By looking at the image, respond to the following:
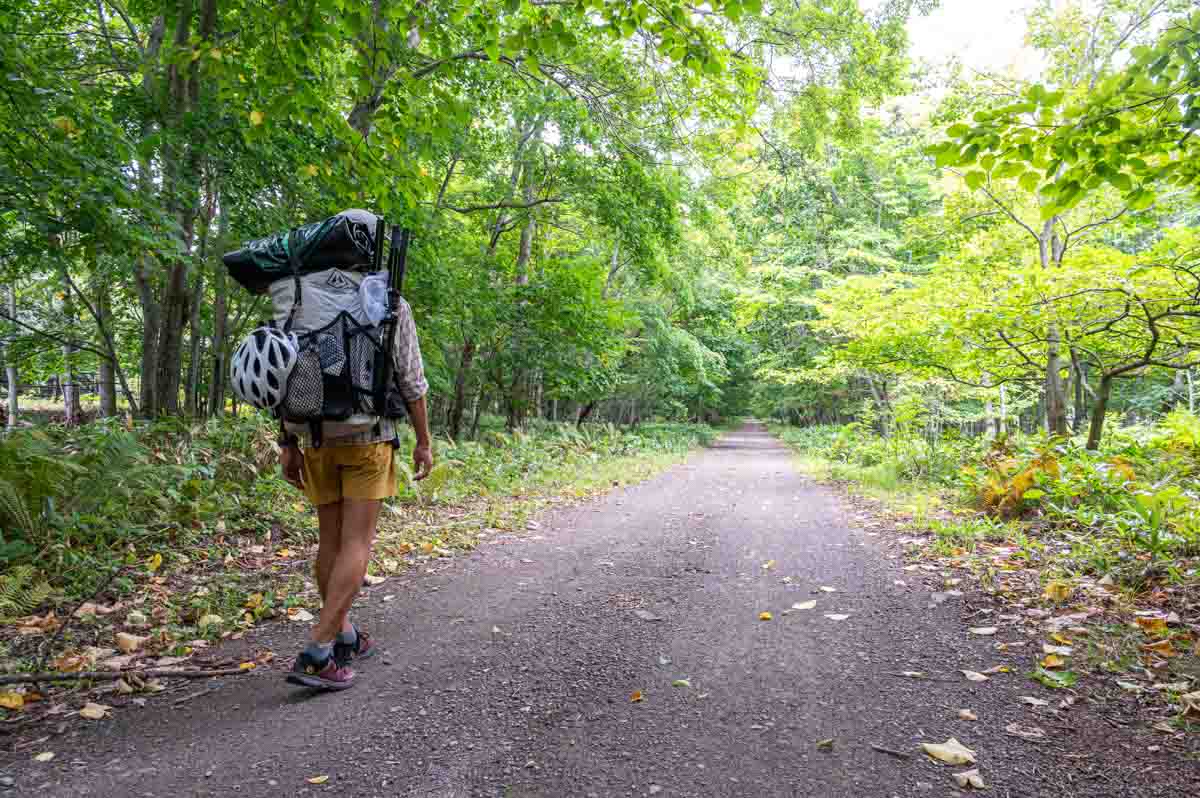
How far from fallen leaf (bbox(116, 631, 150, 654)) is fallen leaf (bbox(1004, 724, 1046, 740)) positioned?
4.17m

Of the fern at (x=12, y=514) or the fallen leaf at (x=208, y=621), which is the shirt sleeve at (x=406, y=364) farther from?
the fern at (x=12, y=514)

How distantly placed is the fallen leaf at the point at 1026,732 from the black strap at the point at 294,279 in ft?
11.0

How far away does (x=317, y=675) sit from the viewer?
2.62 m

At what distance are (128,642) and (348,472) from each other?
70.0 inches

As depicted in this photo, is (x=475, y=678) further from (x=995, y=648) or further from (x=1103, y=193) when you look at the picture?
(x=1103, y=193)

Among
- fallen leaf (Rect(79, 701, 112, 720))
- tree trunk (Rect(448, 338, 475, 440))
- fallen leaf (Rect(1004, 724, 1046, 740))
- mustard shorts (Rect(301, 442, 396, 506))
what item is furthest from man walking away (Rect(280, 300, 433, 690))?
tree trunk (Rect(448, 338, 475, 440))

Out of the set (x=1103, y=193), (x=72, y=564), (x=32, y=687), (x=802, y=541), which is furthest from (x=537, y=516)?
(x=1103, y=193)

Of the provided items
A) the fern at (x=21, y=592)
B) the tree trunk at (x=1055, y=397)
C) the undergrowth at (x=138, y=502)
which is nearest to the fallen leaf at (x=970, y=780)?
the undergrowth at (x=138, y=502)

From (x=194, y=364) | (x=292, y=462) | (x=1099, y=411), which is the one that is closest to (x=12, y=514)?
(x=292, y=462)

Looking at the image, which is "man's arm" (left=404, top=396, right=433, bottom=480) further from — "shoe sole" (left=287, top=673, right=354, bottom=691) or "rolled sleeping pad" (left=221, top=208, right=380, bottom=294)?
"shoe sole" (left=287, top=673, right=354, bottom=691)

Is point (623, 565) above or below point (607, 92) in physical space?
below

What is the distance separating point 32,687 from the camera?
2.66 metres

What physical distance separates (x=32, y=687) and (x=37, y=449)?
2.76 metres

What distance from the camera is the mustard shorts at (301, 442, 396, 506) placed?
264 cm
